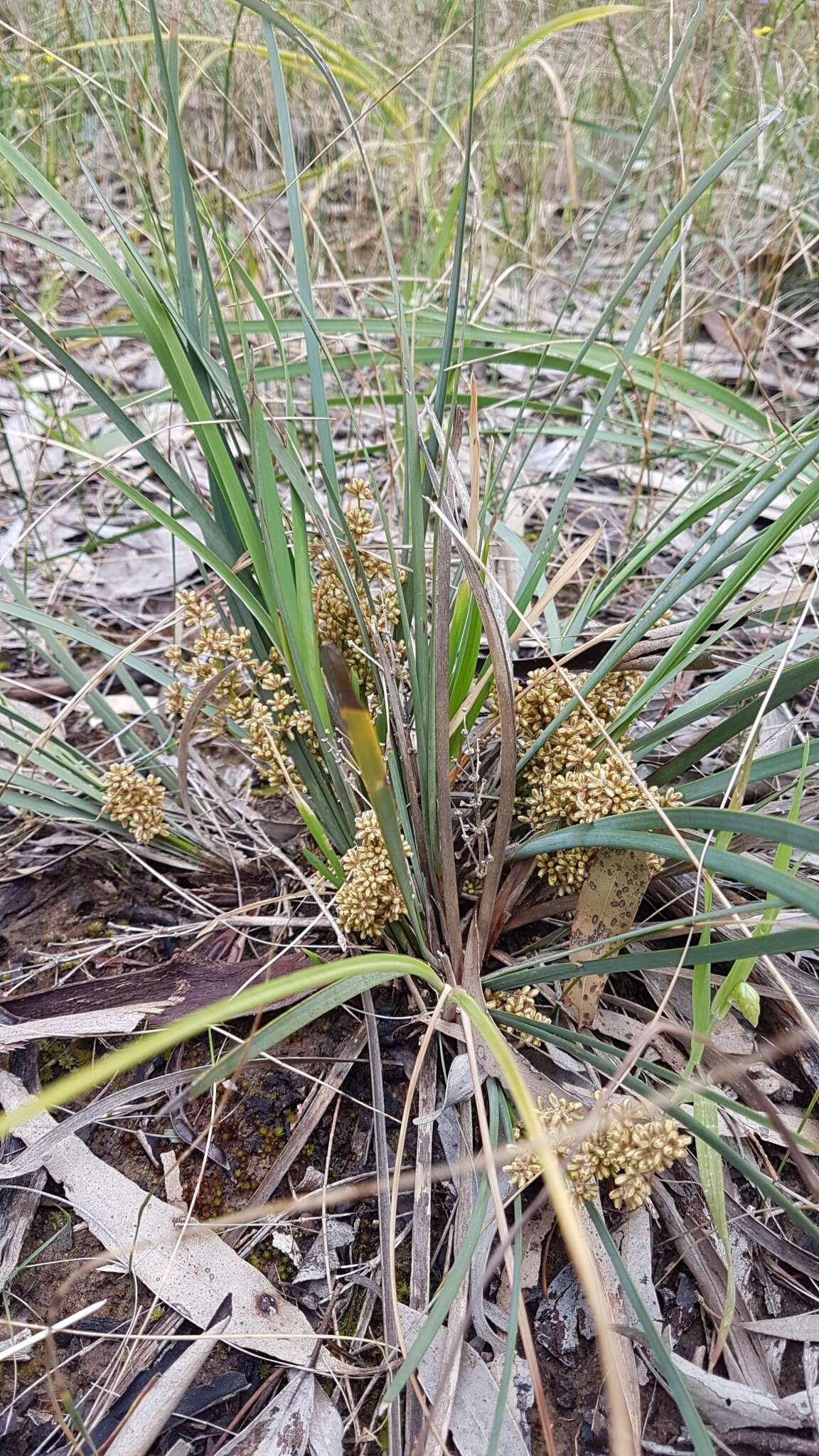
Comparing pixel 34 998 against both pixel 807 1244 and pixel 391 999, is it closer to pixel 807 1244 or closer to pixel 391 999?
pixel 391 999

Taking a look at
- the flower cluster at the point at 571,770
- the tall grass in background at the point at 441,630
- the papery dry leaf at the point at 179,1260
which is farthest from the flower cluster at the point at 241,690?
the papery dry leaf at the point at 179,1260

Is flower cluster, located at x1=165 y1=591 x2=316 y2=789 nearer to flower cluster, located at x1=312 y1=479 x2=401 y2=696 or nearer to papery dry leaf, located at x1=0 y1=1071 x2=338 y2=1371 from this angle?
flower cluster, located at x1=312 y1=479 x2=401 y2=696

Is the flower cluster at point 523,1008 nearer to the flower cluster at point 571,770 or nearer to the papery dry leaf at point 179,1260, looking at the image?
the flower cluster at point 571,770

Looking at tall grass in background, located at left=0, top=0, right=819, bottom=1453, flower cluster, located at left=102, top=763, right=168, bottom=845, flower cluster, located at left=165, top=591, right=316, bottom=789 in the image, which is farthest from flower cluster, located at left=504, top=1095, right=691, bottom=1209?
flower cluster, located at left=102, top=763, right=168, bottom=845

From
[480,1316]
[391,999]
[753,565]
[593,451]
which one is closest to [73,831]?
[391,999]

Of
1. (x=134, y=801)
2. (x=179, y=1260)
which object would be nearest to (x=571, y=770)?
(x=134, y=801)

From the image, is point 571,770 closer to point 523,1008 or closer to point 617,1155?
point 523,1008
